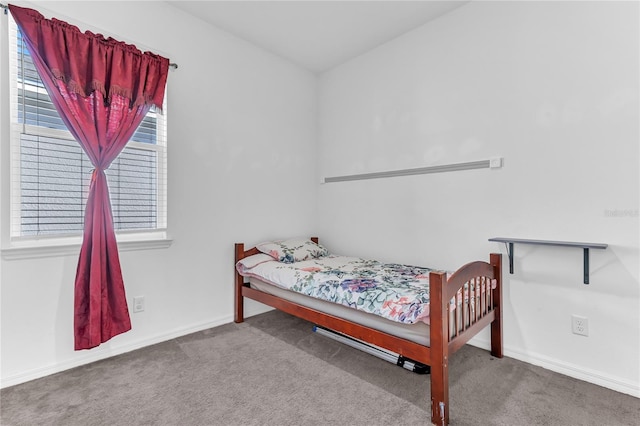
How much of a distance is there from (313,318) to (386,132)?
1840 millimetres

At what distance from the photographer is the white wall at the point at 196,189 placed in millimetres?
1896

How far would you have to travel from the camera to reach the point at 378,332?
1.73m

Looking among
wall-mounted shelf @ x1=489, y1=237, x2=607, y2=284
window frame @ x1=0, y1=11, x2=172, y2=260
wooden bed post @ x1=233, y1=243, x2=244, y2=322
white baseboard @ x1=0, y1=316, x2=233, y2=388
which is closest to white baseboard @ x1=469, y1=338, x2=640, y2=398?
wall-mounted shelf @ x1=489, y1=237, x2=607, y2=284

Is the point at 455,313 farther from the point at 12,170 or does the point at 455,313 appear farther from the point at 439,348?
the point at 12,170

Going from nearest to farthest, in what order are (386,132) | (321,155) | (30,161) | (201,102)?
(30,161) < (201,102) < (386,132) < (321,155)

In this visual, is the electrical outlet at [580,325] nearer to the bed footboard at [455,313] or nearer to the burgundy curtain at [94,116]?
the bed footboard at [455,313]

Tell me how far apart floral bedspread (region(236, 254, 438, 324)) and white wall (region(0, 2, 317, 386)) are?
0.46m

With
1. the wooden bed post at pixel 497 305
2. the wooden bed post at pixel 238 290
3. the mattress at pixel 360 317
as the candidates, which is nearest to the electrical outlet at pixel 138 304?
the wooden bed post at pixel 238 290

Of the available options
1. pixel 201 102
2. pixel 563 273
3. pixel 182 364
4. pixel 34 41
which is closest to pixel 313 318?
pixel 182 364

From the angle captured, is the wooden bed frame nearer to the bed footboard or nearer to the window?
the bed footboard

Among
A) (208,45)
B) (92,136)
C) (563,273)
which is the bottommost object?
(563,273)

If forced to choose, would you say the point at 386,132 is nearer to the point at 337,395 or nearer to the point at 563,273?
the point at 563,273

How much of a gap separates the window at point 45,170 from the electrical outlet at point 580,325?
309 centimetres

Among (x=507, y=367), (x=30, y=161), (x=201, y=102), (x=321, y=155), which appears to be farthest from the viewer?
(x=321, y=155)
